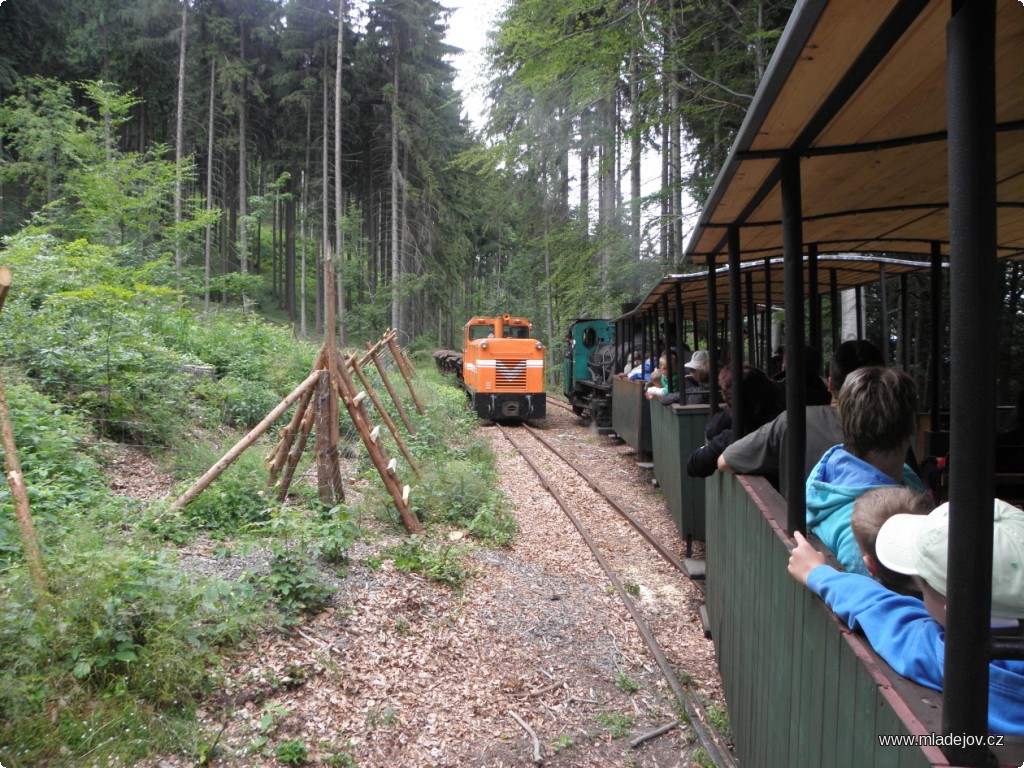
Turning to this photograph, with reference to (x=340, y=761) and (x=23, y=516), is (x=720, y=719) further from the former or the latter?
(x=23, y=516)

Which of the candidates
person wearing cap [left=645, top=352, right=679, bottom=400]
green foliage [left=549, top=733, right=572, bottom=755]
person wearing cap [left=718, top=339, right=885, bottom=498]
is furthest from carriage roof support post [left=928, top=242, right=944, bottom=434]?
green foliage [left=549, top=733, right=572, bottom=755]

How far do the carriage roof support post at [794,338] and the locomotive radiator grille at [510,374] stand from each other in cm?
1460

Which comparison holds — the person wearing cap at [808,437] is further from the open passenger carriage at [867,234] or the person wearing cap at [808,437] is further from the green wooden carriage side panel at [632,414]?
the green wooden carriage side panel at [632,414]

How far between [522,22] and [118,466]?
7872 mm

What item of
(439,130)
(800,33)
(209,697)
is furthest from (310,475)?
(439,130)

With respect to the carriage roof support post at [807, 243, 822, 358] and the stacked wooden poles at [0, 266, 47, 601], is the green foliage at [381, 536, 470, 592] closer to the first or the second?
the stacked wooden poles at [0, 266, 47, 601]

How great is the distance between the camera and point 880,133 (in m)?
2.45

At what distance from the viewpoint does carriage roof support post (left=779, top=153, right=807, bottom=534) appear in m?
2.38

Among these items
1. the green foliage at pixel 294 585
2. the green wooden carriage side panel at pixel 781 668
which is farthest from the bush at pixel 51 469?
the green wooden carriage side panel at pixel 781 668

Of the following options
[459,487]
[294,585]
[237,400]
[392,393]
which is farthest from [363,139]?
[294,585]

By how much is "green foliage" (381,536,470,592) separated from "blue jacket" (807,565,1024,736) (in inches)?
172

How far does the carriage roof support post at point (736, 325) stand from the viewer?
12.1 ft

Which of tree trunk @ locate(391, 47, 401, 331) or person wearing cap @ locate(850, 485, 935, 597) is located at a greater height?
tree trunk @ locate(391, 47, 401, 331)

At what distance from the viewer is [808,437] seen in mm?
3172
